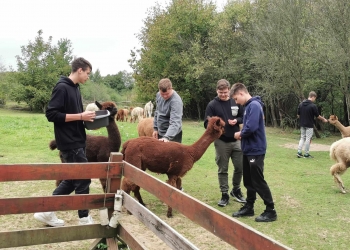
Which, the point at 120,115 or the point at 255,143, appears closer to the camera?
the point at 255,143

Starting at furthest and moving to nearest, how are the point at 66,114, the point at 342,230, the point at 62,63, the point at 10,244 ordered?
the point at 62,63
the point at 342,230
the point at 66,114
the point at 10,244

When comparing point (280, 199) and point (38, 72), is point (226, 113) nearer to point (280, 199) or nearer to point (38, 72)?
point (280, 199)

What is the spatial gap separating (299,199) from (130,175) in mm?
4276

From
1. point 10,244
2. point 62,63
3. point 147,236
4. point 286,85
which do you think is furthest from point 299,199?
point 62,63

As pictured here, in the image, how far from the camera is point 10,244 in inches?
139

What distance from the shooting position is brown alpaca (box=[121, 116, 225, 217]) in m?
5.48

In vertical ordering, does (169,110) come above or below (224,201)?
above

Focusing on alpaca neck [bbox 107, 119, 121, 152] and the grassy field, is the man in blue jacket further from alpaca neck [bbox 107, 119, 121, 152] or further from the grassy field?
alpaca neck [bbox 107, 119, 121, 152]

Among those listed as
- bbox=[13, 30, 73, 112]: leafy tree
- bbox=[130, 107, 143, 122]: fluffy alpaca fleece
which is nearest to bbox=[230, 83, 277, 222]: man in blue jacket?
bbox=[130, 107, 143, 122]: fluffy alpaca fleece

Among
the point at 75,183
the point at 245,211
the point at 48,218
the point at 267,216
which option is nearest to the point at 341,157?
the point at 267,216

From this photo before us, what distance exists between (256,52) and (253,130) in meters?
17.9

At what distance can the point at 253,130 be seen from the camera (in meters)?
5.23

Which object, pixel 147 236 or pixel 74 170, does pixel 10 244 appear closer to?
pixel 74 170

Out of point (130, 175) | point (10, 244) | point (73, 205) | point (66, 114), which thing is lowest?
point (10, 244)
